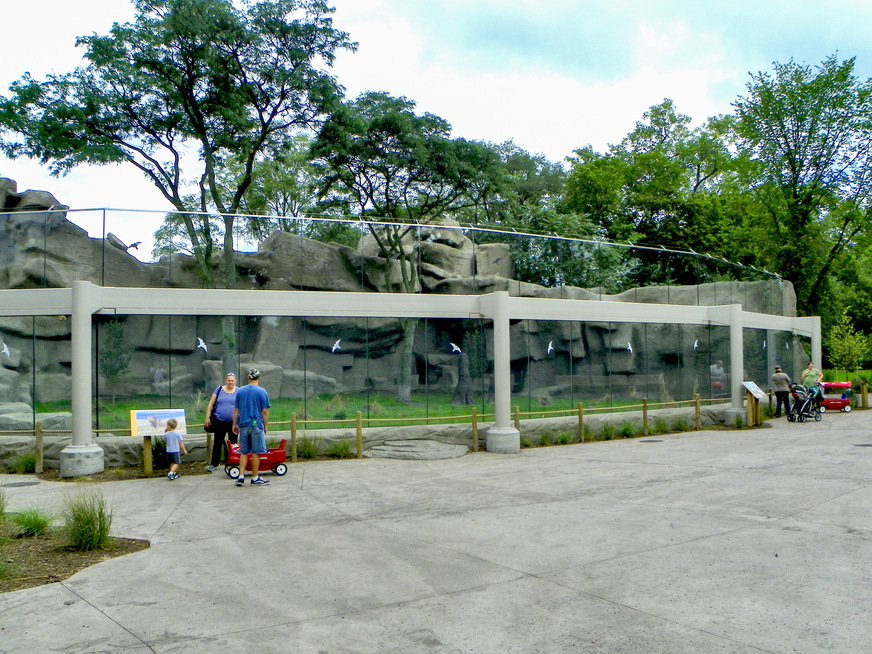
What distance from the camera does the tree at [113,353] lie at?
47.3ft

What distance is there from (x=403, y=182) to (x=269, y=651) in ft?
83.1

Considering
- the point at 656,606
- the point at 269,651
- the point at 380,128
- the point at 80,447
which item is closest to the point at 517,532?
the point at 656,606

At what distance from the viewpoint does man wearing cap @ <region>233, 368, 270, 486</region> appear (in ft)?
37.5

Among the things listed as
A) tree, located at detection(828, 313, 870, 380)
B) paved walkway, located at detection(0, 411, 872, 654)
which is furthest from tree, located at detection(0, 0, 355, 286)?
tree, located at detection(828, 313, 870, 380)

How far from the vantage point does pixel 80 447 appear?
13.1 metres

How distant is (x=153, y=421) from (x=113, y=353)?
2.18 meters

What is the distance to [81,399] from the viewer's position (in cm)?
1319

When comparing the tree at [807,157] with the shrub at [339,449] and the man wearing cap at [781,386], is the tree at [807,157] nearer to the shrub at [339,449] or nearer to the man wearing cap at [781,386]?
the man wearing cap at [781,386]

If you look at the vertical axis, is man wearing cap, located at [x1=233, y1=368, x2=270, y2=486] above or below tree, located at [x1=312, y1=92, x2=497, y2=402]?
below

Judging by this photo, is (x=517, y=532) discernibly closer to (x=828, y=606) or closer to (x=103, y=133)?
(x=828, y=606)

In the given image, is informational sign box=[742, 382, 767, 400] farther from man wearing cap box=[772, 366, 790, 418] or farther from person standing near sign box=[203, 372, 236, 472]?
person standing near sign box=[203, 372, 236, 472]

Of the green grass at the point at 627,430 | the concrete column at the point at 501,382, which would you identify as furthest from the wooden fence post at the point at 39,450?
the green grass at the point at 627,430

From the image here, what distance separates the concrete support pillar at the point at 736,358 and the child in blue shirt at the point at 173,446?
15.3 metres

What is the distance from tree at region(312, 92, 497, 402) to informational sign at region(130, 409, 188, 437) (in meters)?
13.2
